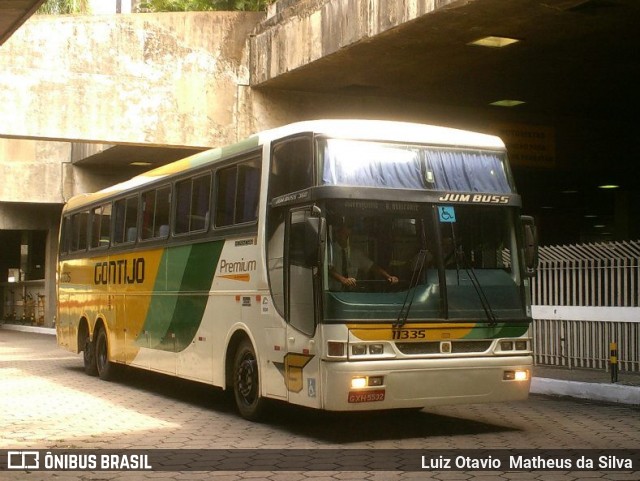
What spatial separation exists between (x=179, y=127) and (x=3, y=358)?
7794mm

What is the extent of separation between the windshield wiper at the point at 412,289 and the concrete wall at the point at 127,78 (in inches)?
407

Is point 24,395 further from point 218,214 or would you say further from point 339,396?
point 339,396

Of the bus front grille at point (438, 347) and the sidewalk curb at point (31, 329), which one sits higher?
the bus front grille at point (438, 347)

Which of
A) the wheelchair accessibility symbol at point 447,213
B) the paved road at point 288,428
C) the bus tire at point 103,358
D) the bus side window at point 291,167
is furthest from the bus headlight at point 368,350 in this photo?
the bus tire at point 103,358

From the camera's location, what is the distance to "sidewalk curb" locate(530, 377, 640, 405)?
13.2m

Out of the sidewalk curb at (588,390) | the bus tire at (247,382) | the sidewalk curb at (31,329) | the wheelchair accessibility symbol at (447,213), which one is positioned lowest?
the sidewalk curb at (31,329)

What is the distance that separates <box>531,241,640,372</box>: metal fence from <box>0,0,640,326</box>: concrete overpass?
369 centimetres

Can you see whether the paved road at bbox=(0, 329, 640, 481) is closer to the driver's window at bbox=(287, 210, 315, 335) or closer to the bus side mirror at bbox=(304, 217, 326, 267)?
the driver's window at bbox=(287, 210, 315, 335)

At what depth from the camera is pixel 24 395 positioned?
1455cm

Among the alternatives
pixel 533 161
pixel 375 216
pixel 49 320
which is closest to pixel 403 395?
pixel 375 216

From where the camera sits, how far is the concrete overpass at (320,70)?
52.9ft

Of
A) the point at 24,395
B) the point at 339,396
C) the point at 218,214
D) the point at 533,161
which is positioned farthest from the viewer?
the point at 533,161

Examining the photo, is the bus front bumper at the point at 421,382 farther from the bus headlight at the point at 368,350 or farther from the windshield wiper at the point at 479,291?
the windshield wiper at the point at 479,291

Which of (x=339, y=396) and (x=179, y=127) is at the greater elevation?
(x=179, y=127)
